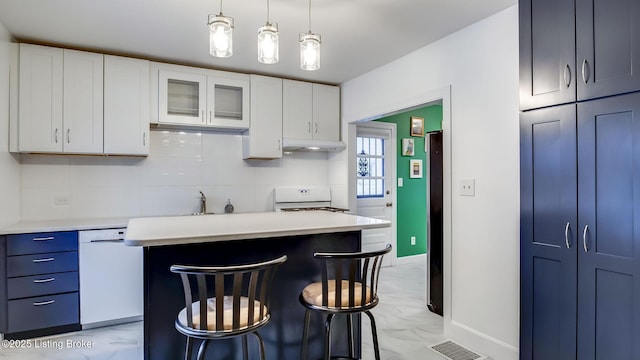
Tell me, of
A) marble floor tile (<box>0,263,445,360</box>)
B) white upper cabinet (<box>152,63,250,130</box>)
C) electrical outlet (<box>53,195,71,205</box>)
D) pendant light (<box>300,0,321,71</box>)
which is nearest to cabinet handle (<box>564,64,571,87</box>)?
pendant light (<box>300,0,321,71</box>)

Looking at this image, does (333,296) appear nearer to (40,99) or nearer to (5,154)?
(5,154)

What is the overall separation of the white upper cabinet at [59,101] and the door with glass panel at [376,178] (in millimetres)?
2947

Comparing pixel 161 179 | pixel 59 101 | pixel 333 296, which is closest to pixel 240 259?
pixel 333 296

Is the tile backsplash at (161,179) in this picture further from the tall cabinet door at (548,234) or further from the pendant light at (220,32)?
the tall cabinet door at (548,234)

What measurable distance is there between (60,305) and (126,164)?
1352 millimetres

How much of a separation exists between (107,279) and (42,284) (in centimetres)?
44

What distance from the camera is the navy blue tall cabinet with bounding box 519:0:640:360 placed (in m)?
1.66

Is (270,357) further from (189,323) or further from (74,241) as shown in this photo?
(74,241)

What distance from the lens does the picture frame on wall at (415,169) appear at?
5.21 m

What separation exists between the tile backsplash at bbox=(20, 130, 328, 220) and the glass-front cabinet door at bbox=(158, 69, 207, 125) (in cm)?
29

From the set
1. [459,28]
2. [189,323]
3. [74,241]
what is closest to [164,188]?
[74,241]

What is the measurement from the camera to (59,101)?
303cm

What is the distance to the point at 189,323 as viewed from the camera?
1.44m

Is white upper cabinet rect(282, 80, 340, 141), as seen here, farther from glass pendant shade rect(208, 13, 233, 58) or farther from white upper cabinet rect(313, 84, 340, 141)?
glass pendant shade rect(208, 13, 233, 58)
